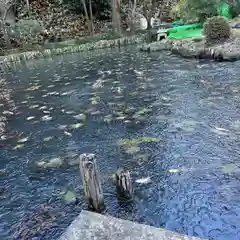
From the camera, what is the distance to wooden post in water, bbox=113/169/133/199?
3797 millimetres

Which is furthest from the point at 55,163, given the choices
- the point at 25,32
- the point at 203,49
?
the point at 25,32

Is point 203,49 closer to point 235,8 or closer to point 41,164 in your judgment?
point 235,8

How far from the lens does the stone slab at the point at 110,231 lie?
286cm

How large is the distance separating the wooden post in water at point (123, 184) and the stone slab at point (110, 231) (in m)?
0.74

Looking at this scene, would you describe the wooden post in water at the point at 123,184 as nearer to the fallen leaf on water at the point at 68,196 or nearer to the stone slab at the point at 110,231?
the fallen leaf on water at the point at 68,196

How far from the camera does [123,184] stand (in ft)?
12.7

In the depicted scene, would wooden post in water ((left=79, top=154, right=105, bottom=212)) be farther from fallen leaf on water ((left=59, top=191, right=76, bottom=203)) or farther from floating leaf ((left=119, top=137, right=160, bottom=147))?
floating leaf ((left=119, top=137, right=160, bottom=147))

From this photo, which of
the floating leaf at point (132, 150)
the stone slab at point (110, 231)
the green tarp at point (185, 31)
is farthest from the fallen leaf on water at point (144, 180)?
the green tarp at point (185, 31)

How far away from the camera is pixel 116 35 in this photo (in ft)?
69.6

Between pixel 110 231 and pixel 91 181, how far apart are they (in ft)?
2.43

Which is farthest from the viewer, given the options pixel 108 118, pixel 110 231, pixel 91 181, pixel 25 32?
pixel 25 32

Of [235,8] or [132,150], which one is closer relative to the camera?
[132,150]

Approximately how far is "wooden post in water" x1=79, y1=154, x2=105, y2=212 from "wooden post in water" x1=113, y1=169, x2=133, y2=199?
0.26 metres

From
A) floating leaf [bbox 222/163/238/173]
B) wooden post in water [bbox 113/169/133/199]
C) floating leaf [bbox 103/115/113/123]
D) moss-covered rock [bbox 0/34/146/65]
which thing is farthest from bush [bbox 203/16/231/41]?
wooden post in water [bbox 113/169/133/199]
